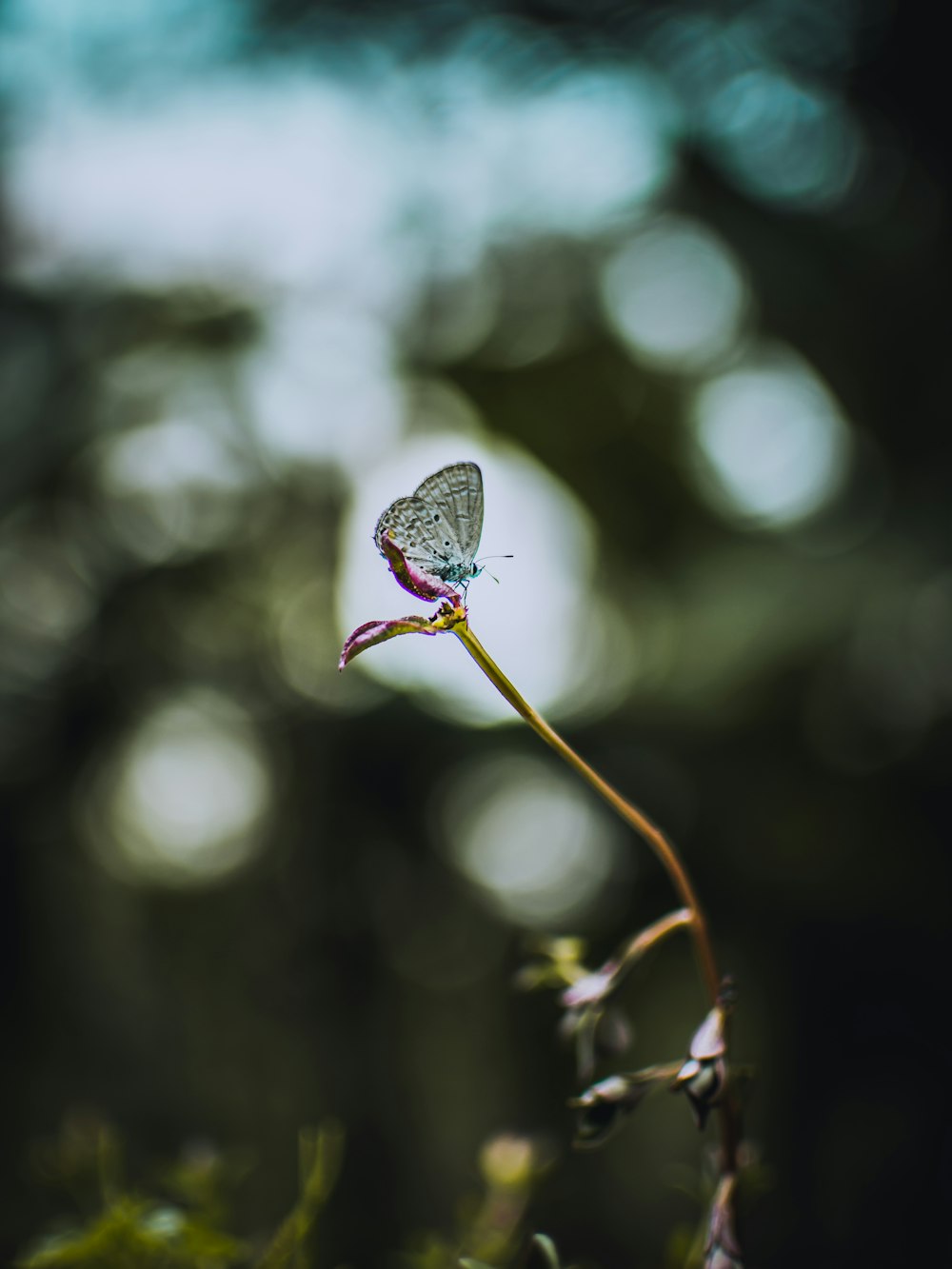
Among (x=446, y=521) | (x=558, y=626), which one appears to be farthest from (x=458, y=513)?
(x=558, y=626)

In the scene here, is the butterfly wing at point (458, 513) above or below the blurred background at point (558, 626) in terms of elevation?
A: above

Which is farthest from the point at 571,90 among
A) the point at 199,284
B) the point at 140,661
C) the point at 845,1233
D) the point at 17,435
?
the point at 845,1233

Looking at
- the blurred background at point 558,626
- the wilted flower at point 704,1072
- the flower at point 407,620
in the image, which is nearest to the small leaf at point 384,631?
the flower at point 407,620

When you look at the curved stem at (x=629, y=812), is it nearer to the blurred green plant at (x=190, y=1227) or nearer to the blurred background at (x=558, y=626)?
the blurred green plant at (x=190, y=1227)

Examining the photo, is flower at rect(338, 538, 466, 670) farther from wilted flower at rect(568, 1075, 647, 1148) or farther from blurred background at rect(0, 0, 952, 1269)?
blurred background at rect(0, 0, 952, 1269)

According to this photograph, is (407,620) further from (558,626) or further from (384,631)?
(558,626)

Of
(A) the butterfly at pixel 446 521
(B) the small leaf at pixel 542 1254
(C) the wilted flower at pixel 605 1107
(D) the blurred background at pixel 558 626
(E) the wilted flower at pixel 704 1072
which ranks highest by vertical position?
(A) the butterfly at pixel 446 521

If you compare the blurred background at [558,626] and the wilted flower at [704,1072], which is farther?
the blurred background at [558,626]
